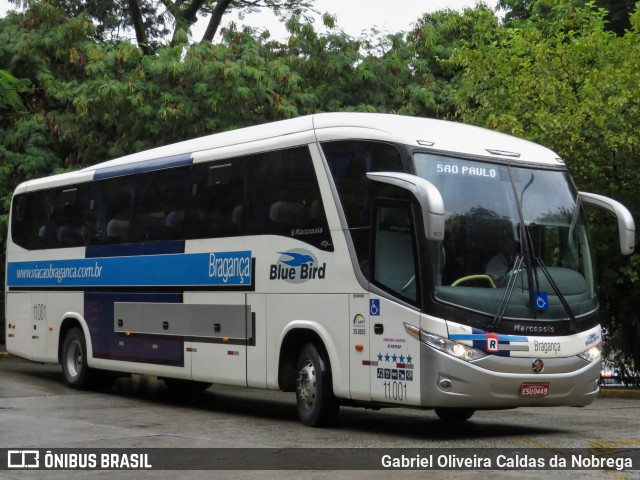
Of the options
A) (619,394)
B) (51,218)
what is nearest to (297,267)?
(51,218)

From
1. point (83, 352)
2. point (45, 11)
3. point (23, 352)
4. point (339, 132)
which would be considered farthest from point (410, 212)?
point (45, 11)

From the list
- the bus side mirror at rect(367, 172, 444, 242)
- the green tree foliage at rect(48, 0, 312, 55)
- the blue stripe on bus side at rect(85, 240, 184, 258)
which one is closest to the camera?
the bus side mirror at rect(367, 172, 444, 242)

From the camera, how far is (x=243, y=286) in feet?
50.0

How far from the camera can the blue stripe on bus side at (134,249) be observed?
16.7m

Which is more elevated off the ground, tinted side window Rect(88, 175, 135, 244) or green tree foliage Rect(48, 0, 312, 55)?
green tree foliage Rect(48, 0, 312, 55)

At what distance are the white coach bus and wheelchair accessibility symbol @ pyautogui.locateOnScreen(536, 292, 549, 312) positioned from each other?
32 millimetres

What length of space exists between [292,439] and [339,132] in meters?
3.55

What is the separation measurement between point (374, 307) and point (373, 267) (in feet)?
1.42

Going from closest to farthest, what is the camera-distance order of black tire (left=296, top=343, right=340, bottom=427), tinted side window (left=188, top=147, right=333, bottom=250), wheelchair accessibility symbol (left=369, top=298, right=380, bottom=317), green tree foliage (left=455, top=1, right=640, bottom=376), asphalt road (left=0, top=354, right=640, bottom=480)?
asphalt road (left=0, top=354, right=640, bottom=480) < wheelchair accessibility symbol (left=369, top=298, right=380, bottom=317) < black tire (left=296, top=343, right=340, bottom=427) < tinted side window (left=188, top=147, right=333, bottom=250) < green tree foliage (left=455, top=1, right=640, bottom=376)

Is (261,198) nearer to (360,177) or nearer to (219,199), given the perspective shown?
(219,199)

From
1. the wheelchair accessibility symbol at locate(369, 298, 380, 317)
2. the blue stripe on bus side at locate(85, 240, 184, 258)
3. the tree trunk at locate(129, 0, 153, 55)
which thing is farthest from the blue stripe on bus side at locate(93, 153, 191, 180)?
the tree trunk at locate(129, 0, 153, 55)

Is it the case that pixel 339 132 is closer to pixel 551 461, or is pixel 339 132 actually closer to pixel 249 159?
pixel 249 159

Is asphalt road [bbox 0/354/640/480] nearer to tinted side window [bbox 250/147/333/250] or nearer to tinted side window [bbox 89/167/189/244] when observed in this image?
tinted side window [bbox 250/147/333/250]

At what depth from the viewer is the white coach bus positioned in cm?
1237
